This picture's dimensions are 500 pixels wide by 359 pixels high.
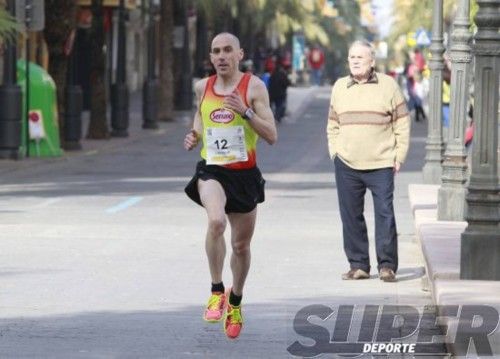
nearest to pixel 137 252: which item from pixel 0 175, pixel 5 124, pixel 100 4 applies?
pixel 0 175

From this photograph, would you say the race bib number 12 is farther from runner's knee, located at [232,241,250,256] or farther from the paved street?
the paved street

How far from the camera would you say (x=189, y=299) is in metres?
12.5

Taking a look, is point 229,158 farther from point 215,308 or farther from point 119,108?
point 119,108

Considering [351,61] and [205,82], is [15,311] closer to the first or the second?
[205,82]

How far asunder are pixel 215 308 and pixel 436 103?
12.1 metres

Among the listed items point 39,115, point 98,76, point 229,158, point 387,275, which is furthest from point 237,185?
point 98,76

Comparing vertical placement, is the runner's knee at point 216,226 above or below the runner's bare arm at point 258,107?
below

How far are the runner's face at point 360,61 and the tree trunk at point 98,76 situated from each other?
25.1m

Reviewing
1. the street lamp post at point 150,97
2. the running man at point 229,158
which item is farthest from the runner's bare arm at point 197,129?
the street lamp post at point 150,97

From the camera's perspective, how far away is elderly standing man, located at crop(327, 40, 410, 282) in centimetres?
1380

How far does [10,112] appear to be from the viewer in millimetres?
30594

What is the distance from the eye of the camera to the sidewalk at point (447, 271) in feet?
36.5

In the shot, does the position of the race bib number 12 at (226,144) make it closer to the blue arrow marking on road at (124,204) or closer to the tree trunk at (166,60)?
the blue arrow marking on road at (124,204)

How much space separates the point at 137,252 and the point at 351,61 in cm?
302
